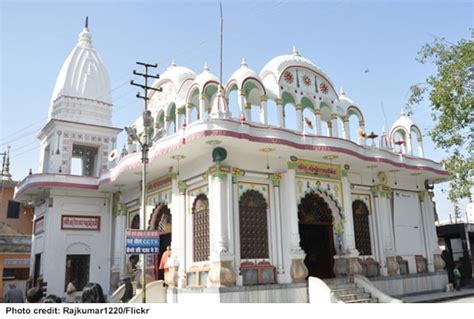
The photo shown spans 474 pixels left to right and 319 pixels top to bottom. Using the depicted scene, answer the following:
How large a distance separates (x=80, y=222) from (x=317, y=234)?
431 inches

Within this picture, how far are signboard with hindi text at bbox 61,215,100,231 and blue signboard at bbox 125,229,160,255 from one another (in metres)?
10.2

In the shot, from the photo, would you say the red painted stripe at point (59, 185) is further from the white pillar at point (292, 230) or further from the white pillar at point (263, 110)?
the white pillar at point (292, 230)

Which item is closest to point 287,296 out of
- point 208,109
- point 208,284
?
point 208,284

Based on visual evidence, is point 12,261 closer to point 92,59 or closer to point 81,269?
point 81,269

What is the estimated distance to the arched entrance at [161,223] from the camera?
17.9m

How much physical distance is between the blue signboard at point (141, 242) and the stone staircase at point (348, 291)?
20.4ft

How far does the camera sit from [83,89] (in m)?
23.5

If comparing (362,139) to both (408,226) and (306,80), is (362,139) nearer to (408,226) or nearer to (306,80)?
(306,80)

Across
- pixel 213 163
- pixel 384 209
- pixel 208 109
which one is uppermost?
pixel 208 109

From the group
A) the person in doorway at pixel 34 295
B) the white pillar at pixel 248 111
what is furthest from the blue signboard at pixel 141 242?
the white pillar at pixel 248 111

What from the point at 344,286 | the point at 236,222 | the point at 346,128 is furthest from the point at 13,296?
the point at 346,128

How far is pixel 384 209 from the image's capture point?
19.1m

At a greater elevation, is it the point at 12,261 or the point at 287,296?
the point at 12,261

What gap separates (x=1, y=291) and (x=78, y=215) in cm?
884
